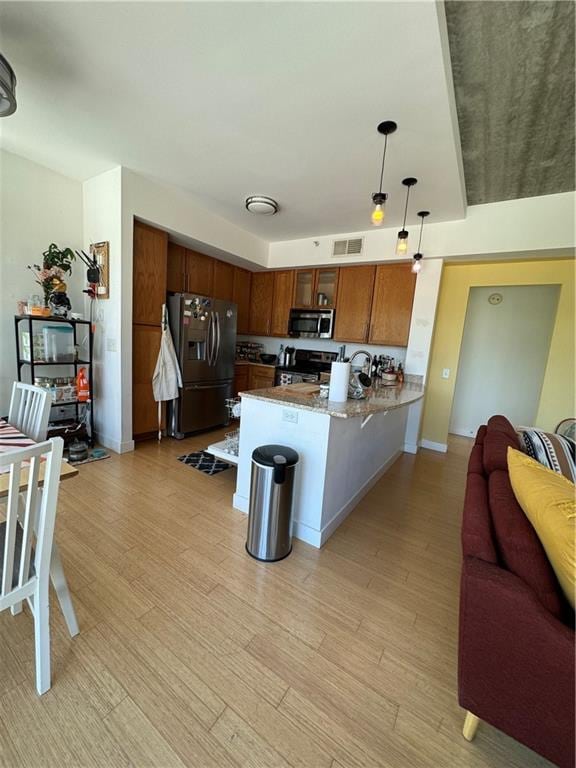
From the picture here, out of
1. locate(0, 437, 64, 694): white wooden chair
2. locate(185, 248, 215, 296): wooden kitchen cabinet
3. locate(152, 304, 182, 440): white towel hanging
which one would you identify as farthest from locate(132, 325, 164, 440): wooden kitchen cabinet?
locate(0, 437, 64, 694): white wooden chair

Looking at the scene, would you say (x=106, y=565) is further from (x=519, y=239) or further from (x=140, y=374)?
(x=519, y=239)

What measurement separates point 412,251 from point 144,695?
431 cm

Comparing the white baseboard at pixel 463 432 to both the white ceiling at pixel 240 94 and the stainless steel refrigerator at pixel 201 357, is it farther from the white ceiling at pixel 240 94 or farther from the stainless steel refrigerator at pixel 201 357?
the stainless steel refrigerator at pixel 201 357

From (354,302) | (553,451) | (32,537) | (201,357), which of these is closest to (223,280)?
(201,357)

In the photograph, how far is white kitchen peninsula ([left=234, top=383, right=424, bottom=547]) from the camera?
195 centimetres

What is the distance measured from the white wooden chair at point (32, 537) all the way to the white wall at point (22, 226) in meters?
2.69

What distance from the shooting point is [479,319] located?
486 centimetres

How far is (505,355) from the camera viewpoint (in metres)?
4.71

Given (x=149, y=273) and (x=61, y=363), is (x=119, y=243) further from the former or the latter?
(x=61, y=363)

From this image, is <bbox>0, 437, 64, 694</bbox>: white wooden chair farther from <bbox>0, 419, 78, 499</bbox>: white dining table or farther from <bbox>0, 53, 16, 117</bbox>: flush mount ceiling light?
<bbox>0, 53, 16, 117</bbox>: flush mount ceiling light

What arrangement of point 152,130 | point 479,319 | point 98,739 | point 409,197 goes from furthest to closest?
point 479,319, point 409,197, point 152,130, point 98,739

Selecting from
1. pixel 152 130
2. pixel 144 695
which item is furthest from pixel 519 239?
pixel 144 695

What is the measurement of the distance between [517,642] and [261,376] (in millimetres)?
4357

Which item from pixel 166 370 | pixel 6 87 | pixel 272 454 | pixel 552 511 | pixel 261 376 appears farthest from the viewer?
pixel 261 376
